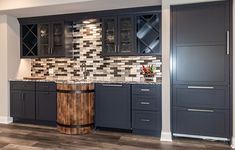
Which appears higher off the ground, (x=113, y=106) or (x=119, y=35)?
(x=119, y=35)

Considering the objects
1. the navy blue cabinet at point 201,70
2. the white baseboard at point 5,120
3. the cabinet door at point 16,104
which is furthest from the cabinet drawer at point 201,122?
the white baseboard at point 5,120

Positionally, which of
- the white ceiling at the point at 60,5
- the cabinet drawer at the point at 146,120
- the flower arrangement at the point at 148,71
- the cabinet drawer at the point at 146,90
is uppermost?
the white ceiling at the point at 60,5

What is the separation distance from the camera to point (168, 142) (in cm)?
362

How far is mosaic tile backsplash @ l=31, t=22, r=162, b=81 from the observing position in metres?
4.61

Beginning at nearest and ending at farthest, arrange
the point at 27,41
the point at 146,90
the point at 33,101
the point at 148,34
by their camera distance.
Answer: the point at 146,90 < the point at 148,34 < the point at 33,101 < the point at 27,41

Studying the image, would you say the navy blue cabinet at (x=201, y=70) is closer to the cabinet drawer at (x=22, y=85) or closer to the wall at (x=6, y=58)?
the cabinet drawer at (x=22, y=85)

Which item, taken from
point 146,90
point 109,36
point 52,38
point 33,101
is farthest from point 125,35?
point 33,101

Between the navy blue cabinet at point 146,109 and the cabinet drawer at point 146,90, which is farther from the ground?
the cabinet drawer at point 146,90

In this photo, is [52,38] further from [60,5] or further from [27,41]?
[60,5]

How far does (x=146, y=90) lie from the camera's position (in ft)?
12.9

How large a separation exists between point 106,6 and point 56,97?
194 cm

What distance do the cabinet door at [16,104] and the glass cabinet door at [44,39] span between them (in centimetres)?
98

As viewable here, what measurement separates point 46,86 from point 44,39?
108 centimetres

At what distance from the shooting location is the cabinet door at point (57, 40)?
188 inches
